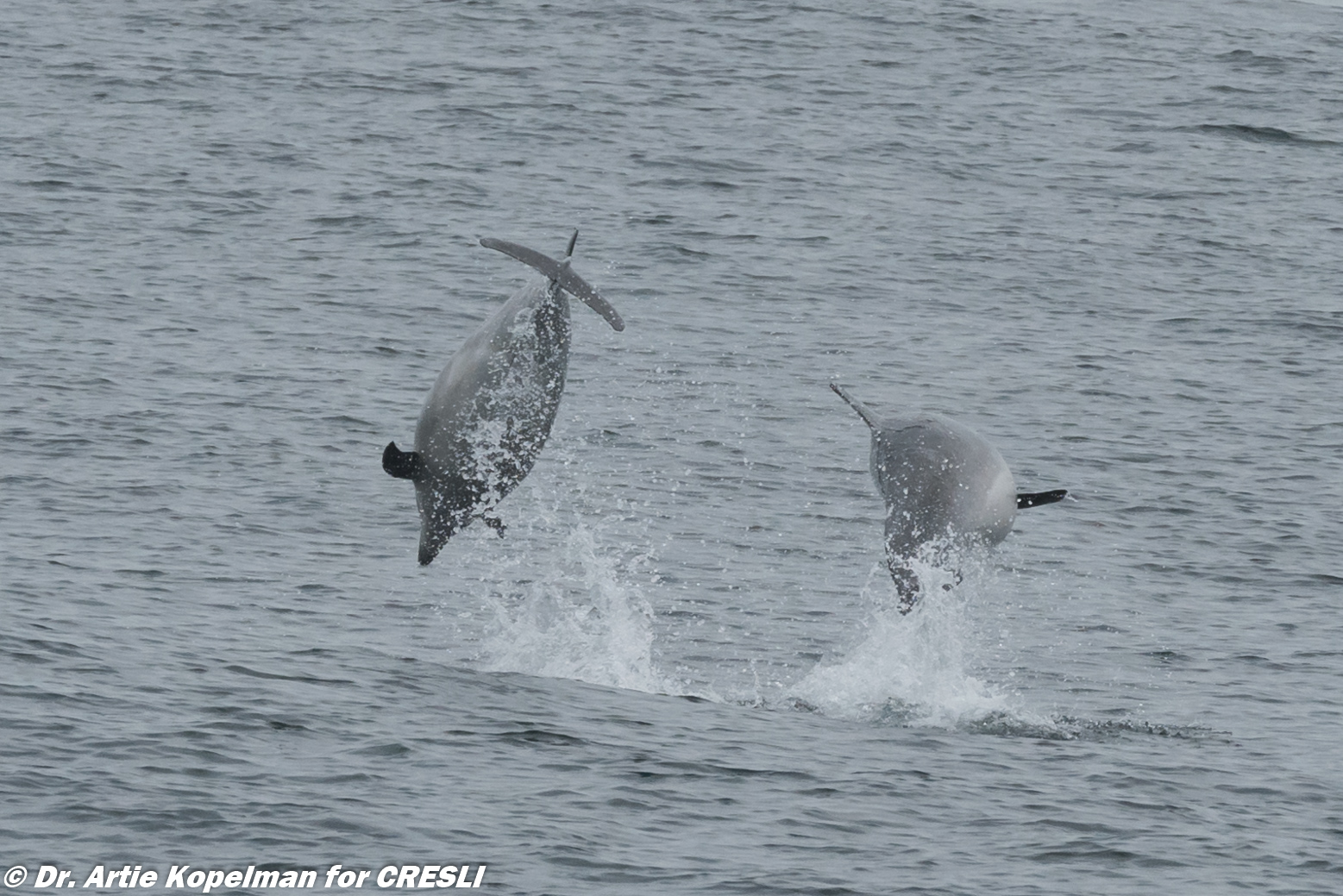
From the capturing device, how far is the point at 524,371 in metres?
19.5

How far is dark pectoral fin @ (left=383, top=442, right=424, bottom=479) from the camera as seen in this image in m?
19.0

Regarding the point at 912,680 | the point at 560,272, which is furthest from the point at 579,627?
the point at 560,272

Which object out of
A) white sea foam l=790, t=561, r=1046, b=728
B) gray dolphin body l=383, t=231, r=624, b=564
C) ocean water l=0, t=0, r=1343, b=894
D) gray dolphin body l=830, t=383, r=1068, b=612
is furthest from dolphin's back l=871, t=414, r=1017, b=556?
gray dolphin body l=383, t=231, r=624, b=564

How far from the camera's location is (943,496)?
20484 millimetres

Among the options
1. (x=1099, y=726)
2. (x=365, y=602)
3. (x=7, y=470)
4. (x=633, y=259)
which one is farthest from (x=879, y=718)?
(x=633, y=259)

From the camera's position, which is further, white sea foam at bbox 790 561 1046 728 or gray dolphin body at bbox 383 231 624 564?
white sea foam at bbox 790 561 1046 728

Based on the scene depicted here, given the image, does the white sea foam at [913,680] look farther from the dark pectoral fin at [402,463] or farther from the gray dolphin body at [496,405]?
the dark pectoral fin at [402,463]

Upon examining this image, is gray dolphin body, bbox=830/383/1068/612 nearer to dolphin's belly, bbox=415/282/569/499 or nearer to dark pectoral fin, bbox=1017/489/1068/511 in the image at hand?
dark pectoral fin, bbox=1017/489/1068/511

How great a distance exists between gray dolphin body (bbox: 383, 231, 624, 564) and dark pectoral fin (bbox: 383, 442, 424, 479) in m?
0.01

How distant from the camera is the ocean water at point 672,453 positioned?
63.5 feet

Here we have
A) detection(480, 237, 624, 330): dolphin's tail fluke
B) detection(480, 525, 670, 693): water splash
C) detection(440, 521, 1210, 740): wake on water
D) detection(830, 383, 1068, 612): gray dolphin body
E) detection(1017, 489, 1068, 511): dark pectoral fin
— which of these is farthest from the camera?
detection(480, 525, 670, 693): water splash

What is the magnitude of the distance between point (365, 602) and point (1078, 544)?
1101 cm

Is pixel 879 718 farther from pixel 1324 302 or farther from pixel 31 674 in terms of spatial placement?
pixel 1324 302

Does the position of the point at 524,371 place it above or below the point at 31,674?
above
